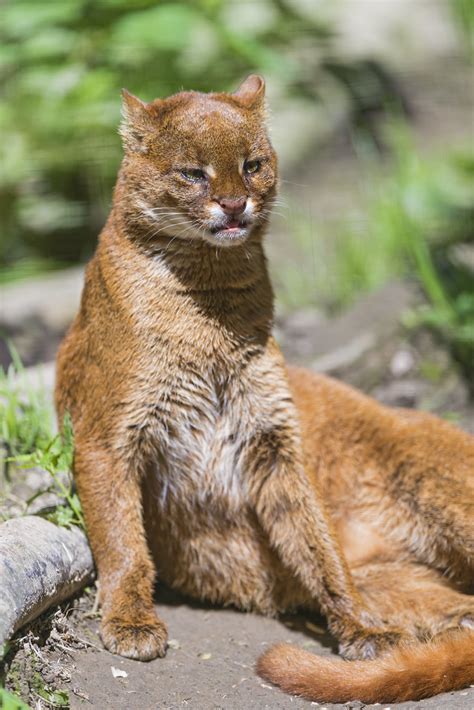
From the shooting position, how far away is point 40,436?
4.38m

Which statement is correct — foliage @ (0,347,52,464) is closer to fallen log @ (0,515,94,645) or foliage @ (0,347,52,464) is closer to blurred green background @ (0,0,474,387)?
fallen log @ (0,515,94,645)

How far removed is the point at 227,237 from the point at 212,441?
804 mm

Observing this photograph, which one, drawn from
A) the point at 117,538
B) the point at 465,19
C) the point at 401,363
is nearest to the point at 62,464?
the point at 117,538

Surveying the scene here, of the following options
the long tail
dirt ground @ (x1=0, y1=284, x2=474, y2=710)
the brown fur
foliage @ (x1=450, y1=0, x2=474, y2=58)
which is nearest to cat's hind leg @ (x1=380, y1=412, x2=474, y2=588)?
the brown fur

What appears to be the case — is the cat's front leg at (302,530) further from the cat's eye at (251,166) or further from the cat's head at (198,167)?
the cat's eye at (251,166)

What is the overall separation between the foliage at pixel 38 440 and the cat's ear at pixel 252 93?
1.42m

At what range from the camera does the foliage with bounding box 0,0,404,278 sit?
7355 millimetres

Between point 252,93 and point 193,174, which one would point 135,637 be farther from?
point 252,93

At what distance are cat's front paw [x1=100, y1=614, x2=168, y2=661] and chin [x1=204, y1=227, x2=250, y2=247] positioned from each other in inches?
54.3

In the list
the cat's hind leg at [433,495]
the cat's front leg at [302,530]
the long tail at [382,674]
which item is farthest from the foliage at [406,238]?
the long tail at [382,674]

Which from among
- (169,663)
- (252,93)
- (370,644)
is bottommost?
(169,663)

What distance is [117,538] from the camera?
145 inches

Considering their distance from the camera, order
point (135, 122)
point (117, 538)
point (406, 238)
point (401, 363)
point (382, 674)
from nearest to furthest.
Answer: point (382, 674) → point (117, 538) → point (135, 122) → point (401, 363) → point (406, 238)

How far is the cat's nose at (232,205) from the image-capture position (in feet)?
11.5
